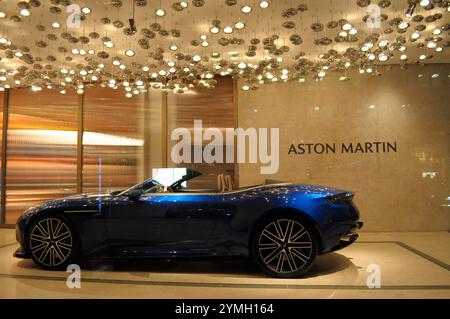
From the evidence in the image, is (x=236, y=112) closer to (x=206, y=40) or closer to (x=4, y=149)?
(x=206, y=40)

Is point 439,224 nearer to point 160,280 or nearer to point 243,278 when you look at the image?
point 243,278

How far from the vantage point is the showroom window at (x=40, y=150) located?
8242 mm

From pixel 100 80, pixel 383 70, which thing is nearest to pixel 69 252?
pixel 100 80

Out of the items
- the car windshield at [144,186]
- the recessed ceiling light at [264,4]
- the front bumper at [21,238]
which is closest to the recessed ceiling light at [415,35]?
the recessed ceiling light at [264,4]

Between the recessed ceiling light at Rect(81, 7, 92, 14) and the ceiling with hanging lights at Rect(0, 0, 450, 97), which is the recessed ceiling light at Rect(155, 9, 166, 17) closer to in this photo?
the ceiling with hanging lights at Rect(0, 0, 450, 97)

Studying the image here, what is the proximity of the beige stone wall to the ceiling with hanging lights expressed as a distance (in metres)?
0.38

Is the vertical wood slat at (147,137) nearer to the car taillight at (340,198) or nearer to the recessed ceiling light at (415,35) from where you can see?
→ the car taillight at (340,198)

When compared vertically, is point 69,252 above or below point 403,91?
below

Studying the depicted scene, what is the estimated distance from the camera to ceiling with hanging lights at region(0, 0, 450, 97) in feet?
15.7

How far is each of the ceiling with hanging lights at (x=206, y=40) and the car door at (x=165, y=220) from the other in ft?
7.64

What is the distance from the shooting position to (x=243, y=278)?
12.3 feet
